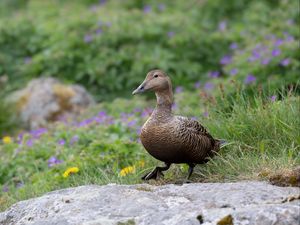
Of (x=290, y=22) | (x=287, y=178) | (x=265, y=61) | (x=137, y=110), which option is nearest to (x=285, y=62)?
(x=265, y=61)

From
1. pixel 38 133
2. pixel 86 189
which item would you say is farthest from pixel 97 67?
pixel 86 189

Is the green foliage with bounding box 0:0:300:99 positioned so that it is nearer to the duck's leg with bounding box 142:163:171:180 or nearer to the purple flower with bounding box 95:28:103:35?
the purple flower with bounding box 95:28:103:35

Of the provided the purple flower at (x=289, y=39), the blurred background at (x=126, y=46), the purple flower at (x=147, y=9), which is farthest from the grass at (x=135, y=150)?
the purple flower at (x=147, y=9)

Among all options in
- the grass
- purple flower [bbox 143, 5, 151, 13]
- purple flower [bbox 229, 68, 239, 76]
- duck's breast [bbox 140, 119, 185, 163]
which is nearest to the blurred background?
purple flower [bbox 229, 68, 239, 76]

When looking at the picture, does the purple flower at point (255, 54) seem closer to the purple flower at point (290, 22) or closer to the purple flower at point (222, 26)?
the purple flower at point (290, 22)

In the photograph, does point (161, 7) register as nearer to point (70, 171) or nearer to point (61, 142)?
point (61, 142)

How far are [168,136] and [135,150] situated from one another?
1.61 metres

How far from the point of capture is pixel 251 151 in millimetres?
5512

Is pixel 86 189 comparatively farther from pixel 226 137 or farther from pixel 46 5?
pixel 46 5

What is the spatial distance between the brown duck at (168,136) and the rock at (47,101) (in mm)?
4257

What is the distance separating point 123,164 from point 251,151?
140 centimetres

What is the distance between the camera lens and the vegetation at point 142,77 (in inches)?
225

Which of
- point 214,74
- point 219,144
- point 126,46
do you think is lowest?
point 214,74

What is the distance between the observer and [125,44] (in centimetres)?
1031
